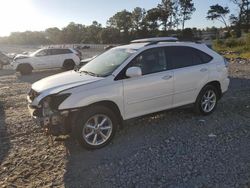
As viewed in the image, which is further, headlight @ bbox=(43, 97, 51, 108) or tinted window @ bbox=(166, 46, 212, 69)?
tinted window @ bbox=(166, 46, 212, 69)

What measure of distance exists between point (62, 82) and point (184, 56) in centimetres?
265

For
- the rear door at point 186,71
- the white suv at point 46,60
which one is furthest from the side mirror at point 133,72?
the white suv at point 46,60

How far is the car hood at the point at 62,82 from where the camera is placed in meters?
5.30

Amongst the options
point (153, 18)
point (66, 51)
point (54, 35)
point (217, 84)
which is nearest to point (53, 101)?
point (217, 84)

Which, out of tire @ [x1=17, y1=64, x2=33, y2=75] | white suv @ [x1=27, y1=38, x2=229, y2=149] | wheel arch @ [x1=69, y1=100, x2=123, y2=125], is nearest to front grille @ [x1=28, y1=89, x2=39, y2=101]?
white suv @ [x1=27, y1=38, x2=229, y2=149]

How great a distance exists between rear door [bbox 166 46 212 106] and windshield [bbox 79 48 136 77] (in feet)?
3.03

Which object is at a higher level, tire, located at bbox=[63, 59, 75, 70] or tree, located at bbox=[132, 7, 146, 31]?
tree, located at bbox=[132, 7, 146, 31]

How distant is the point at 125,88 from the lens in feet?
18.6

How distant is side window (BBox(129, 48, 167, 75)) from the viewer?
235 inches

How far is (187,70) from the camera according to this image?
6.60 m

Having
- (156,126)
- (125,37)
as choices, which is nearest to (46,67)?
(156,126)

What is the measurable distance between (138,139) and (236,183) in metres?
2.12

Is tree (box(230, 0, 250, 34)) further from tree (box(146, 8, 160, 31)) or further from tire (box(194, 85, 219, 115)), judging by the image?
tire (box(194, 85, 219, 115))

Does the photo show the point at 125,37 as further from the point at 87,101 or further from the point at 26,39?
the point at 87,101
